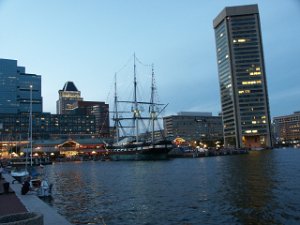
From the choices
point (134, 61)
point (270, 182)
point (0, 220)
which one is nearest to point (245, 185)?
point (270, 182)

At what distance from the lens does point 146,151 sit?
14288 cm

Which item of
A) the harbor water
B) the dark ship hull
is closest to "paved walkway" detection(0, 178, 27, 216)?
the harbor water

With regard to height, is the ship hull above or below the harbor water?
above

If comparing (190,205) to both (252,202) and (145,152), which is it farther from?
(145,152)

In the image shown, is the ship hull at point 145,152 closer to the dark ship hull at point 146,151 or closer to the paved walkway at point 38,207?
the dark ship hull at point 146,151

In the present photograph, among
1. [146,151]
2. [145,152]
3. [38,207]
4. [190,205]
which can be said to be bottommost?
[190,205]

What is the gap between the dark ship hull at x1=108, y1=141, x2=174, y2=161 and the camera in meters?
140

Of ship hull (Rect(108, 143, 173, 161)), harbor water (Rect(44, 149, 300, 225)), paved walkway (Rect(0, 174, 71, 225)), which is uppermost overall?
ship hull (Rect(108, 143, 173, 161))

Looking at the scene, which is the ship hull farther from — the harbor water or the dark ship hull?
the harbor water

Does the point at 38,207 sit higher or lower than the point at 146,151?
lower

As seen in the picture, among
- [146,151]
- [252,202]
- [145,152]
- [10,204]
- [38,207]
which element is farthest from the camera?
[145,152]

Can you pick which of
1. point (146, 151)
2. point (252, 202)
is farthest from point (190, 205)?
point (146, 151)

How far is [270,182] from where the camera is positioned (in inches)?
1769

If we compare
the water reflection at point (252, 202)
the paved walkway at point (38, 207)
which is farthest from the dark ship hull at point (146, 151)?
the paved walkway at point (38, 207)
